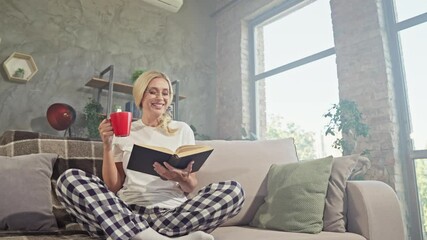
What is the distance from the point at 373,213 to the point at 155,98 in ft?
3.49

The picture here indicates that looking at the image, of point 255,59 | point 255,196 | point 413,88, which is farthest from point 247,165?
point 255,59

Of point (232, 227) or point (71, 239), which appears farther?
point (232, 227)

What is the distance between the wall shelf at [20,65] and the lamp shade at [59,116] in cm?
41

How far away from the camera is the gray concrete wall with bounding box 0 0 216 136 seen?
10.9 ft

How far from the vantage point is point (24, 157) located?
1494 millimetres

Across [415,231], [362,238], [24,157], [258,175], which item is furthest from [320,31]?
[24,157]

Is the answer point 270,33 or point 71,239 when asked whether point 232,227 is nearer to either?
point 71,239

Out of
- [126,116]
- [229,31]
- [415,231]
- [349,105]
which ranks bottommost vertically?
[415,231]

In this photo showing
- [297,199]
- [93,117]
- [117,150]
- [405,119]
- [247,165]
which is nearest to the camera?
[297,199]

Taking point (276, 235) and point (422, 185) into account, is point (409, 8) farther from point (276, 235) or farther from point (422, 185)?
point (276, 235)

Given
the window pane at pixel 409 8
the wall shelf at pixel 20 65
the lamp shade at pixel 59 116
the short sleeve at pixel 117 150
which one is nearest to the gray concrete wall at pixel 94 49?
the wall shelf at pixel 20 65

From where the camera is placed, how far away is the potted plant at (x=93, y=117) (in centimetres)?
342

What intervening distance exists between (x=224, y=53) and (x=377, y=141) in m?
2.52

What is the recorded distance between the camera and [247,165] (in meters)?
1.71
